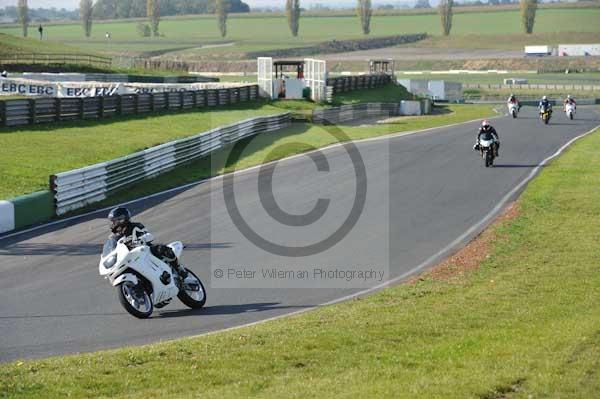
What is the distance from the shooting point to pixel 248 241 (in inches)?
811

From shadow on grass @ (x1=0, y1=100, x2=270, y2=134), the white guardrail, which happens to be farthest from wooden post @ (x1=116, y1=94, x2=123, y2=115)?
the white guardrail

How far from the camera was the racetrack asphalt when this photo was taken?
1364 cm

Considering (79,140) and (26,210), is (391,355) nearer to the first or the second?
(26,210)

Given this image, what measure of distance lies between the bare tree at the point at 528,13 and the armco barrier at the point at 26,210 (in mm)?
158414

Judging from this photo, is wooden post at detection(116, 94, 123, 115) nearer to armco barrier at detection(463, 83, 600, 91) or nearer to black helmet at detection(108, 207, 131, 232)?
black helmet at detection(108, 207, 131, 232)

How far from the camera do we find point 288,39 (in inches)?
7608

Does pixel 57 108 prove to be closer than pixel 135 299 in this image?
No

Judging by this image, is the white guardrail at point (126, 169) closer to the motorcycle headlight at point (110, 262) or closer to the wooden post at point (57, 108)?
the wooden post at point (57, 108)

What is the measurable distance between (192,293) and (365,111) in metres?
47.5

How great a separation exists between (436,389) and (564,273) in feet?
27.9

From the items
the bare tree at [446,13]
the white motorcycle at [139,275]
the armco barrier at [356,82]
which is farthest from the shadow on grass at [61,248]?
the bare tree at [446,13]

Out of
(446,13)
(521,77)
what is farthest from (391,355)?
(446,13)

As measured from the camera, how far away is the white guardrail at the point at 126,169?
80.7ft

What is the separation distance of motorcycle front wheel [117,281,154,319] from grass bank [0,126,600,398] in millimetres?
1865
